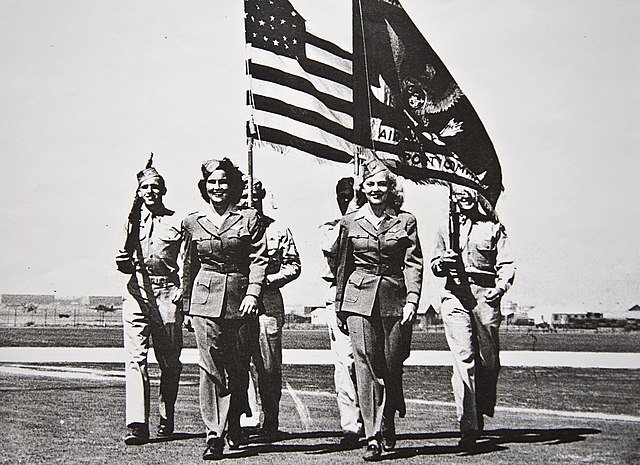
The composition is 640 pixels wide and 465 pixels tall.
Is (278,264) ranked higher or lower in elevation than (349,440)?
higher

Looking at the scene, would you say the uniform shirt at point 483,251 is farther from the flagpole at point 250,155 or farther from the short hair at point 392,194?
the flagpole at point 250,155

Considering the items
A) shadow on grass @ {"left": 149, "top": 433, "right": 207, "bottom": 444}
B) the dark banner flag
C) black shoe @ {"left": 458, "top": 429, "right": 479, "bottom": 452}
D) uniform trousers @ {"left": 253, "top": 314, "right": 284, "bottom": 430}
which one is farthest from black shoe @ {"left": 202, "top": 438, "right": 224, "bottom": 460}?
the dark banner flag

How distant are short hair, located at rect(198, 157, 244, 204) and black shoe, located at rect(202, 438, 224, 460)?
1411 millimetres

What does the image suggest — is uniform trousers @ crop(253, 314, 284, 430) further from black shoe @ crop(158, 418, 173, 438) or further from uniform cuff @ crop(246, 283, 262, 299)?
black shoe @ crop(158, 418, 173, 438)

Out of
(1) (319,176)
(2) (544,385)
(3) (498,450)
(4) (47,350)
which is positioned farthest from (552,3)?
(4) (47,350)

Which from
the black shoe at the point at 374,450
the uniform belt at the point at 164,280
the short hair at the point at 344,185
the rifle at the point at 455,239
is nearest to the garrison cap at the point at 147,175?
the uniform belt at the point at 164,280

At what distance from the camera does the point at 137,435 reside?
4754mm

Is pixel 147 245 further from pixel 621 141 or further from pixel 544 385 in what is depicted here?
pixel 621 141

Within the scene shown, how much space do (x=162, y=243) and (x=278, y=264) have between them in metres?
0.73

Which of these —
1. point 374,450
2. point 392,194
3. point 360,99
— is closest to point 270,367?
point 374,450

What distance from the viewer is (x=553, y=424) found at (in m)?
4.77

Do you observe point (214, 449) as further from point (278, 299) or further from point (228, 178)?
point (228, 178)

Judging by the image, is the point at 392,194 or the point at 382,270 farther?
the point at 392,194

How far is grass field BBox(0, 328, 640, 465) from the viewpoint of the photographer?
4551 millimetres
